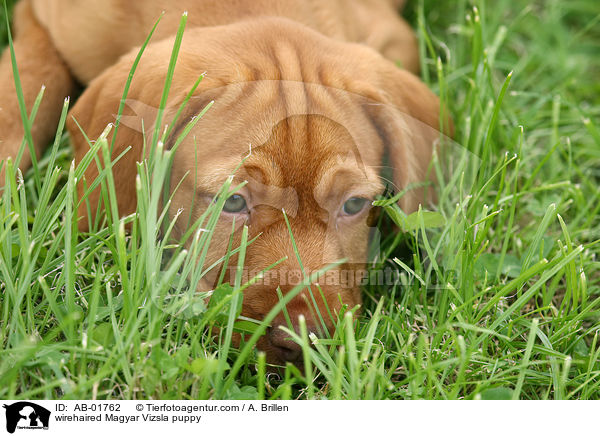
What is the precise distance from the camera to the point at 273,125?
88.6 inches

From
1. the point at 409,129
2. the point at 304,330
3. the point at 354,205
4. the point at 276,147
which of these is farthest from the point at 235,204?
the point at 409,129

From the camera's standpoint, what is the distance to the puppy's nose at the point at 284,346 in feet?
6.69

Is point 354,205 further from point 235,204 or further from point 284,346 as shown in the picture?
point 284,346

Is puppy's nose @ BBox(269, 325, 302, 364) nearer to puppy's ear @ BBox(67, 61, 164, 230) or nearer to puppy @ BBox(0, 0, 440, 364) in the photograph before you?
puppy @ BBox(0, 0, 440, 364)

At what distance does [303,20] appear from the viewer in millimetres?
2885

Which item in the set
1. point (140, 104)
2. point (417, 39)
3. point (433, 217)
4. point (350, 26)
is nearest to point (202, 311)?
point (140, 104)

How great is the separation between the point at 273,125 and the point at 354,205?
428mm

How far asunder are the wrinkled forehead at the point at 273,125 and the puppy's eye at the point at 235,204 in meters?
0.12

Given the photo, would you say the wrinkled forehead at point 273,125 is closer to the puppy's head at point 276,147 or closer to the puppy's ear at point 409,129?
the puppy's head at point 276,147

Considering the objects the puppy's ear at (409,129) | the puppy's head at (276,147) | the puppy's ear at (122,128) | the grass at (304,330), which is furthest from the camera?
the puppy's ear at (409,129)
